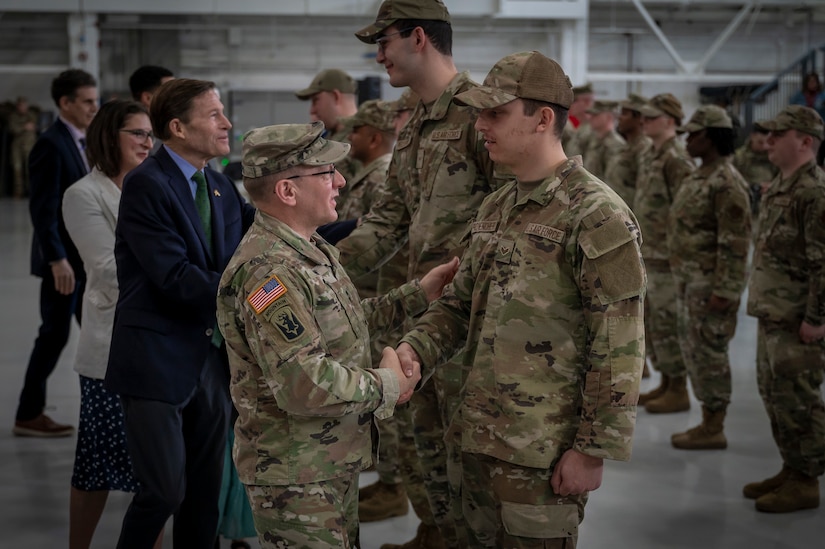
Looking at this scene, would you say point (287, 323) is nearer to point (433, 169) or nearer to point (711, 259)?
point (433, 169)

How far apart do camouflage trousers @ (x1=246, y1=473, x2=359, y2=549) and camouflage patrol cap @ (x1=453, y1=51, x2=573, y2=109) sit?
0.97 metres

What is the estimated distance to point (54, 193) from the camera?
16.0 feet

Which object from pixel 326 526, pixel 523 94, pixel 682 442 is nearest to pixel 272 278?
pixel 326 526

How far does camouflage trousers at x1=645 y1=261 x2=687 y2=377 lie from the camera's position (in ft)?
19.2

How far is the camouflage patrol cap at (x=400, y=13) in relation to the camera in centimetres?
299

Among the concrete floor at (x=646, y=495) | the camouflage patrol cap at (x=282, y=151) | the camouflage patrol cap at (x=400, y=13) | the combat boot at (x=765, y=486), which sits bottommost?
the concrete floor at (x=646, y=495)

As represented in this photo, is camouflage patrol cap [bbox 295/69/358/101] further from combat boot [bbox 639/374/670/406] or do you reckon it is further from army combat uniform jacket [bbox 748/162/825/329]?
combat boot [bbox 639/374/670/406]

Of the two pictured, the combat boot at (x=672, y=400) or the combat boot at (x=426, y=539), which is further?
the combat boot at (x=672, y=400)

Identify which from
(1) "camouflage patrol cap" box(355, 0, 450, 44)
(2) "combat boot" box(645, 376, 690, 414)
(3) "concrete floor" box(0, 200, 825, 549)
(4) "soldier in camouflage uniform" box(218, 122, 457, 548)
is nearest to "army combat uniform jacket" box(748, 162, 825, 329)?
(3) "concrete floor" box(0, 200, 825, 549)

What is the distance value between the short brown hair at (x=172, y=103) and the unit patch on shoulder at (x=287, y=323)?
3.62 feet

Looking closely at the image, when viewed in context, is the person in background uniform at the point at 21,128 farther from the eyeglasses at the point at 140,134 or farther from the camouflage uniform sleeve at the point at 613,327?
the camouflage uniform sleeve at the point at 613,327

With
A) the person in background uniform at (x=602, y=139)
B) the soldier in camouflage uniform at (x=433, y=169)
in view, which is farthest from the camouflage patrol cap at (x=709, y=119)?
the person in background uniform at (x=602, y=139)

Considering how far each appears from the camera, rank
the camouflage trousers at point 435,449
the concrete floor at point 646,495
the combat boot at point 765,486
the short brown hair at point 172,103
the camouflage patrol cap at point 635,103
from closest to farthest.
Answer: the short brown hair at point 172,103 < the camouflage trousers at point 435,449 < the concrete floor at point 646,495 < the combat boot at point 765,486 < the camouflage patrol cap at point 635,103

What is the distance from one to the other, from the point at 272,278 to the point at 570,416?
0.79m
